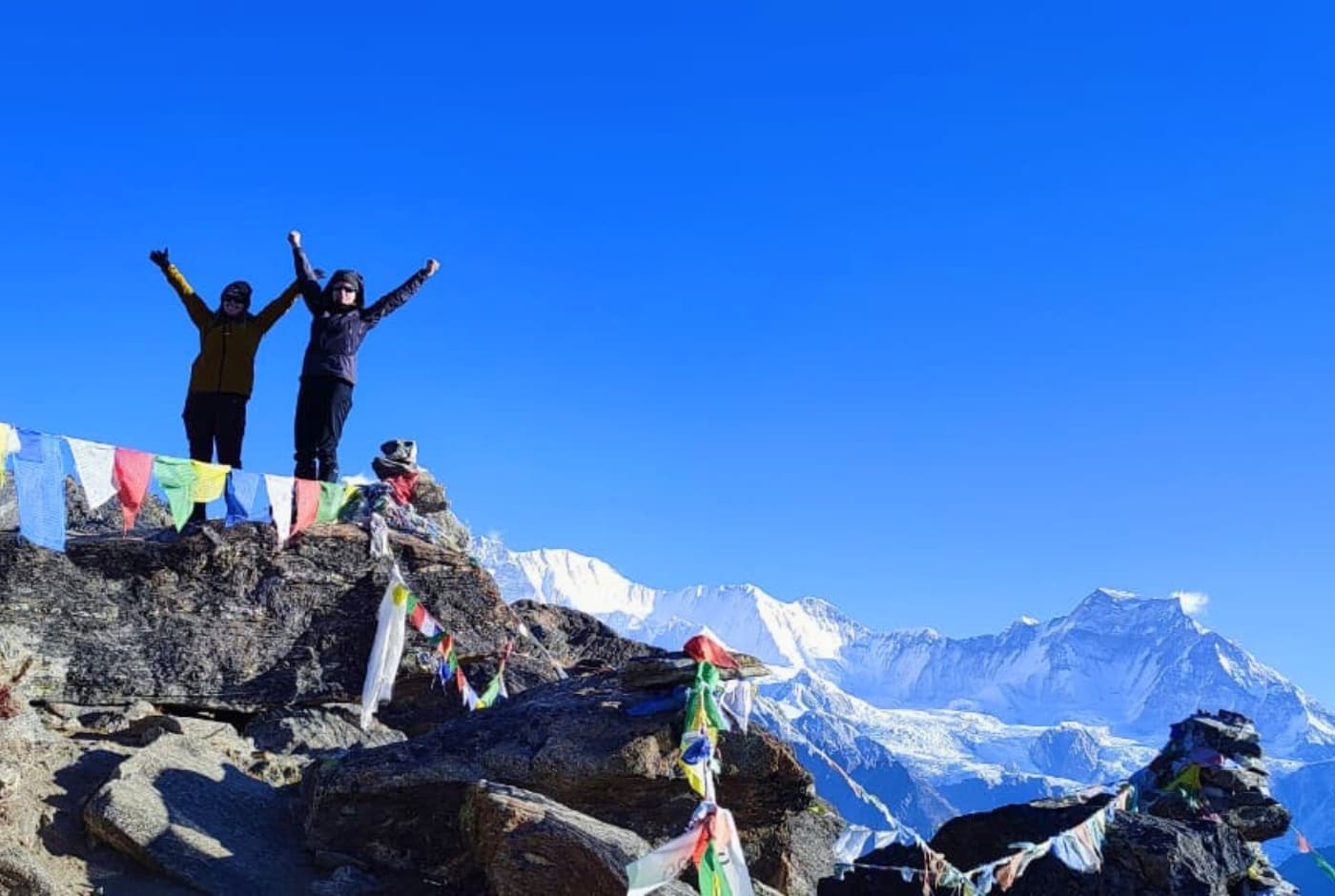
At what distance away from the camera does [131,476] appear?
1458 centimetres

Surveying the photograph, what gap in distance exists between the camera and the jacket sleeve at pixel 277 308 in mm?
16609

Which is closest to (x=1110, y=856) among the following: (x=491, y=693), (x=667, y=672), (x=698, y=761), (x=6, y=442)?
(x=698, y=761)

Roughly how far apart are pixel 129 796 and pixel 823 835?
8.12m

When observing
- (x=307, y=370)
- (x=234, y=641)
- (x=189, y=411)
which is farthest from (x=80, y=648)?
(x=307, y=370)

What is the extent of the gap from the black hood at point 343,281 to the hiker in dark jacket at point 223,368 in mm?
567

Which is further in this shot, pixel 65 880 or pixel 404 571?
pixel 404 571

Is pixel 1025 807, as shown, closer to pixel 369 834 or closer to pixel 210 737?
pixel 369 834

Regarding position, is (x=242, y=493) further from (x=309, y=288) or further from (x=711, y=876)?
(x=711, y=876)

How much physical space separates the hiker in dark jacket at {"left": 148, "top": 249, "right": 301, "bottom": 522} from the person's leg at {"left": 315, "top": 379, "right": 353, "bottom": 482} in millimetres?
1009

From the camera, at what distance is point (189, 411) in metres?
16.5

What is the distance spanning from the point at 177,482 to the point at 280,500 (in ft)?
4.88

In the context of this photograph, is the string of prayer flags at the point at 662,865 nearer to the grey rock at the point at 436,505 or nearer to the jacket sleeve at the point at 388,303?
the jacket sleeve at the point at 388,303

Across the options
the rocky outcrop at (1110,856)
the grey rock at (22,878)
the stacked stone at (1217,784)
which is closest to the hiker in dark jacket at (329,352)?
the grey rock at (22,878)

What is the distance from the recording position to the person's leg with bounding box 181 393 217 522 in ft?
54.0
